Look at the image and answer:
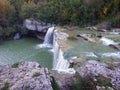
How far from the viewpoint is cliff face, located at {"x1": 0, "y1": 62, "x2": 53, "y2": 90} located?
9.62 metres

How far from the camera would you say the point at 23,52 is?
93.5ft

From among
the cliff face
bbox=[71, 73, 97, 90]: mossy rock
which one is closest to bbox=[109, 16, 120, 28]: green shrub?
bbox=[71, 73, 97, 90]: mossy rock

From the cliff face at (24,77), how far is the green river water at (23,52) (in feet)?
41.4

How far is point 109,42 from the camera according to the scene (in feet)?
78.7

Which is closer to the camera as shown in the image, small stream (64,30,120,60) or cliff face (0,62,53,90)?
cliff face (0,62,53,90)

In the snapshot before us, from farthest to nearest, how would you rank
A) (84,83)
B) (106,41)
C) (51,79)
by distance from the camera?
(106,41)
(84,83)
(51,79)

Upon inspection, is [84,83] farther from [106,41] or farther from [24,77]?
[106,41]

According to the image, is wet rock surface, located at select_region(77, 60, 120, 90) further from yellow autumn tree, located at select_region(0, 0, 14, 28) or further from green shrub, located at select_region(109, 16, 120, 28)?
yellow autumn tree, located at select_region(0, 0, 14, 28)

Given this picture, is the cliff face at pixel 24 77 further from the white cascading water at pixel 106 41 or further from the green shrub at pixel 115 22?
the green shrub at pixel 115 22

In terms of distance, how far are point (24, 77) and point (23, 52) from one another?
18.5 metres

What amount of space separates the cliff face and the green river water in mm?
12610

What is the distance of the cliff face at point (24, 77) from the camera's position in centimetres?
962

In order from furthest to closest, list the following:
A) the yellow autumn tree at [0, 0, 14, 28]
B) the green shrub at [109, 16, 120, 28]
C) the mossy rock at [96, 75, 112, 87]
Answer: the yellow autumn tree at [0, 0, 14, 28] < the green shrub at [109, 16, 120, 28] < the mossy rock at [96, 75, 112, 87]

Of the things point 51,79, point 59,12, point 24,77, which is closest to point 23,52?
point 59,12
